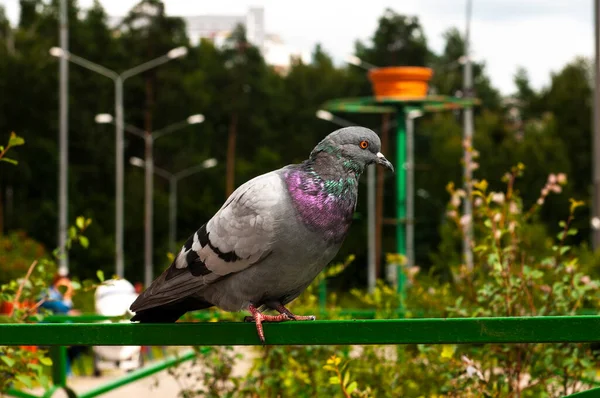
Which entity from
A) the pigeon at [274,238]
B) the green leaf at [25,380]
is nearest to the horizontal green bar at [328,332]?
the pigeon at [274,238]

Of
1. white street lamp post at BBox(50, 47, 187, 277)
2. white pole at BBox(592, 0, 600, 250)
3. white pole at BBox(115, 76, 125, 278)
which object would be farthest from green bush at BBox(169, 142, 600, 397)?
white pole at BBox(115, 76, 125, 278)

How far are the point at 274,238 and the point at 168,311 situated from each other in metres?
0.47

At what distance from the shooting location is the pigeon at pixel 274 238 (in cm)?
357

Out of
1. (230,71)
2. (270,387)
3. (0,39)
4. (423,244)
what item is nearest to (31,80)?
(0,39)

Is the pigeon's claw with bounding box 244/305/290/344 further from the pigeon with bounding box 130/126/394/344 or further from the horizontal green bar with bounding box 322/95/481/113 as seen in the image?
the horizontal green bar with bounding box 322/95/481/113

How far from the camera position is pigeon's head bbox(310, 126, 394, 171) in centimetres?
366

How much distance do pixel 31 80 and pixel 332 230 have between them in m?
42.5

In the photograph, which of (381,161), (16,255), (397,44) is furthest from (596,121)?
(397,44)

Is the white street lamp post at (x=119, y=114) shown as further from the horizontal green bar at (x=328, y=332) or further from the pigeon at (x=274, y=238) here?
the horizontal green bar at (x=328, y=332)

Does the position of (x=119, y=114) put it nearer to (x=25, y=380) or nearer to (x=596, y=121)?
(x=596, y=121)

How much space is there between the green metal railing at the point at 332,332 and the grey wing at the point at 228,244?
31 cm

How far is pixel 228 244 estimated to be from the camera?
372 cm

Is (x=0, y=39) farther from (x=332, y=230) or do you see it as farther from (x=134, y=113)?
(x=332, y=230)

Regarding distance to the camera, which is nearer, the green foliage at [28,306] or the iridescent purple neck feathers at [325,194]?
the iridescent purple neck feathers at [325,194]
